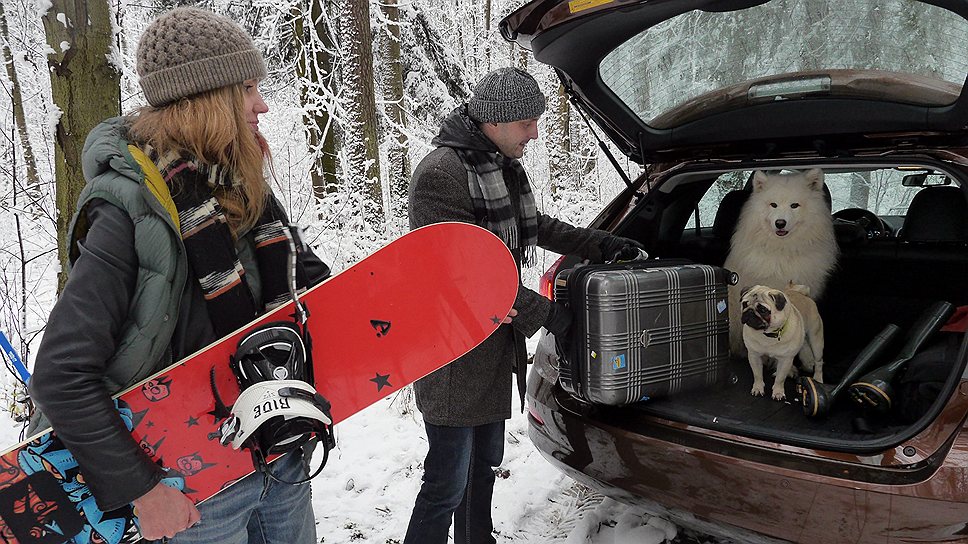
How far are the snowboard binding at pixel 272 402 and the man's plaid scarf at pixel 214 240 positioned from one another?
0.27ft

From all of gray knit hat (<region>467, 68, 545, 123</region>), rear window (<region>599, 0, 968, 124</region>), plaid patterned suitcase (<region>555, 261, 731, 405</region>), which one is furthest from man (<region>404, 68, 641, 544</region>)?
rear window (<region>599, 0, 968, 124</region>)

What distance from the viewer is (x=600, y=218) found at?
2.93 metres

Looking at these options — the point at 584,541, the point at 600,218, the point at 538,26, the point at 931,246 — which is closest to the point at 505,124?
the point at 538,26

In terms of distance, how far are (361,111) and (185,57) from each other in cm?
472

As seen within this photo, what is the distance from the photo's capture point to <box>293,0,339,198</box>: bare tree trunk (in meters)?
6.15

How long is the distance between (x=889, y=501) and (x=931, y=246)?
7.52 ft

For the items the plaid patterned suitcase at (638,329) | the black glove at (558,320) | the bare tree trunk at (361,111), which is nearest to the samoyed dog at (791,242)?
the plaid patterned suitcase at (638,329)

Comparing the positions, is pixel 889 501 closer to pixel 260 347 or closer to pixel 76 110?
pixel 260 347

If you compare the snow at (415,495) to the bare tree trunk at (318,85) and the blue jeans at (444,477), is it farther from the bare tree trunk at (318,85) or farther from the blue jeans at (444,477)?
the bare tree trunk at (318,85)

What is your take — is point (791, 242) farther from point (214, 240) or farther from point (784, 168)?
point (214, 240)

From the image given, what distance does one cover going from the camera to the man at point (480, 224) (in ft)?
6.93

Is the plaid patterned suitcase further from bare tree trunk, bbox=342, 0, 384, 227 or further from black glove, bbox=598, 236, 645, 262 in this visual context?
bare tree trunk, bbox=342, 0, 384, 227

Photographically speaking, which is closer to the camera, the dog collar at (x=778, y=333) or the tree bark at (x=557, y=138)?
the dog collar at (x=778, y=333)

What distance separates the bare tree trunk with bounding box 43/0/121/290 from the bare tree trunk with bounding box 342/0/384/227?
2931 millimetres
